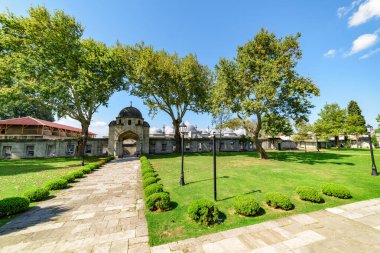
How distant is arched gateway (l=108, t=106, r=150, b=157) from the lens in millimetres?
30922

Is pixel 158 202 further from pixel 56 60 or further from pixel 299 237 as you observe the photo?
pixel 56 60

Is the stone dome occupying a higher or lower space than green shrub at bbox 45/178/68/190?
higher

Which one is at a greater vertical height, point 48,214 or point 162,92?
point 162,92

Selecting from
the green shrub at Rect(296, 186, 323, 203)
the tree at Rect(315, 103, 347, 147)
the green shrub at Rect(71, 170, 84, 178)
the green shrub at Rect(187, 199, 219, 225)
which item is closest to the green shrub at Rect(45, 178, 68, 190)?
the green shrub at Rect(71, 170, 84, 178)

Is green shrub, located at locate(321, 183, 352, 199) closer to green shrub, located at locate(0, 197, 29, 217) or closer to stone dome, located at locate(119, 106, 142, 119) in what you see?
green shrub, located at locate(0, 197, 29, 217)

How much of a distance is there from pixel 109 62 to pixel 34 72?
9.62 metres

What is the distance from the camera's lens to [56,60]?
22.8 metres

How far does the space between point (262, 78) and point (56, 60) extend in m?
27.9

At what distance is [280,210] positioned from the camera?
6836mm

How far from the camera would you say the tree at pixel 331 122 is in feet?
148

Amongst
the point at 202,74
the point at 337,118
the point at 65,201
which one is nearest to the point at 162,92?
the point at 202,74

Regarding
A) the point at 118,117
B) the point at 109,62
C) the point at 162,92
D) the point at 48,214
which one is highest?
the point at 109,62

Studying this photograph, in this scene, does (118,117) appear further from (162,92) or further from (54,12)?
(54,12)

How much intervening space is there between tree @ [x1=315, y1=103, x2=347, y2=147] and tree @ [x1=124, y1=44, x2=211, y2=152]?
1409 inches
